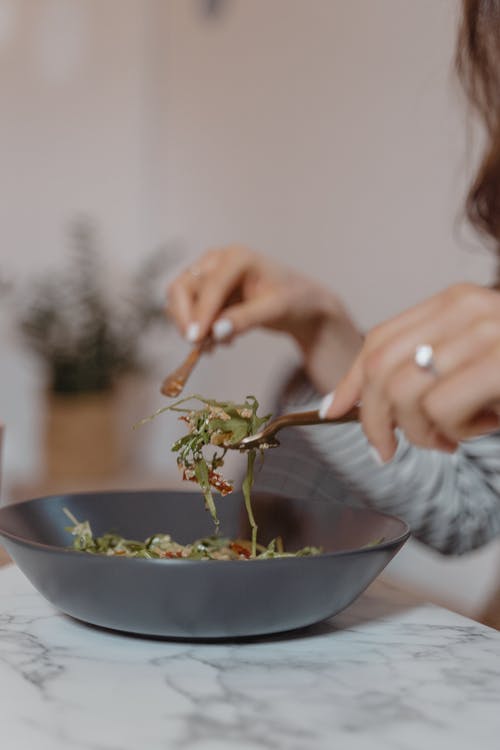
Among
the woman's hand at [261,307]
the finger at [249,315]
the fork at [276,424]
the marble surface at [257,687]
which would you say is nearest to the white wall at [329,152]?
the woman's hand at [261,307]

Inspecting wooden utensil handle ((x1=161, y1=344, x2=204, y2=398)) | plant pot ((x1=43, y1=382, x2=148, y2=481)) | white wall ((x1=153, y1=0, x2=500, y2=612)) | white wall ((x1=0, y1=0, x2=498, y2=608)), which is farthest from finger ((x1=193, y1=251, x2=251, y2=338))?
plant pot ((x1=43, y1=382, x2=148, y2=481))

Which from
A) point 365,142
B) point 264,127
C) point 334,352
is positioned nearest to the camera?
point 334,352

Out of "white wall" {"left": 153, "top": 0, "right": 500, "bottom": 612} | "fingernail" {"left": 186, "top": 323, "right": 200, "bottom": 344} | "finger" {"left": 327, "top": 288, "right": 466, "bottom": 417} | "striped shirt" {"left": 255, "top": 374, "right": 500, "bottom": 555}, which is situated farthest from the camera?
"white wall" {"left": 153, "top": 0, "right": 500, "bottom": 612}

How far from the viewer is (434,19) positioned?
2.43 metres

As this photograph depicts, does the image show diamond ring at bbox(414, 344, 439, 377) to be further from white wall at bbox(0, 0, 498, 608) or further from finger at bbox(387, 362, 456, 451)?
white wall at bbox(0, 0, 498, 608)

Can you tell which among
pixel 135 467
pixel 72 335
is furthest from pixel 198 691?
pixel 135 467

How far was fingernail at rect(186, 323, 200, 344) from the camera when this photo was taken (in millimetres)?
1300

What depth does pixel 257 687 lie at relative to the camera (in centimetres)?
61

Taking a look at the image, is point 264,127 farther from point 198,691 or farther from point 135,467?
point 198,691

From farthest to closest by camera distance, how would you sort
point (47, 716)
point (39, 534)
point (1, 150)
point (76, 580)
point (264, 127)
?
point (1, 150), point (264, 127), point (39, 534), point (76, 580), point (47, 716)

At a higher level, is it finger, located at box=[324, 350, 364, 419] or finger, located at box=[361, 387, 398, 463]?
finger, located at box=[324, 350, 364, 419]

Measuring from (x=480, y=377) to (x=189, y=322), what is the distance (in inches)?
25.9

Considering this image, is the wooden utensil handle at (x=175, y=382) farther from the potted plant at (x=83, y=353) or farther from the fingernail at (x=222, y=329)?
the potted plant at (x=83, y=353)

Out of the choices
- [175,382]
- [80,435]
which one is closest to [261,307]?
[175,382]
